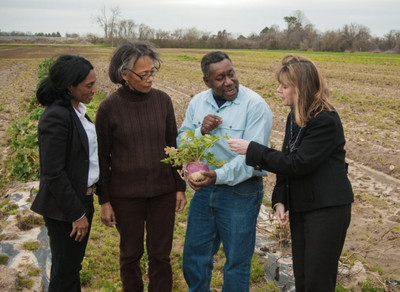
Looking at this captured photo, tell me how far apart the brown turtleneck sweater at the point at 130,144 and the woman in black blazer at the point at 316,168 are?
2.69 ft

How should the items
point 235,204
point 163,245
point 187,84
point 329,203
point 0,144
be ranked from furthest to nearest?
1. point 187,84
2. point 0,144
3. point 163,245
4. point 235,204
5. point 329,203

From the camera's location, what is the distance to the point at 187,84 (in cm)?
1723

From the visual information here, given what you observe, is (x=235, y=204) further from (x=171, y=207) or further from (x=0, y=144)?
(x=0, y=144)

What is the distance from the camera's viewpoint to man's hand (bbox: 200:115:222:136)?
8.07 ft

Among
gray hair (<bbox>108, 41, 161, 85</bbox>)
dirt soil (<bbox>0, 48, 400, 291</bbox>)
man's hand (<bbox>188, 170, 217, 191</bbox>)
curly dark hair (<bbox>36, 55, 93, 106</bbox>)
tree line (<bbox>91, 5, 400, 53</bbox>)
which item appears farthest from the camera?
tree line (<bbox>91, 5, 400, 53</bbox>)

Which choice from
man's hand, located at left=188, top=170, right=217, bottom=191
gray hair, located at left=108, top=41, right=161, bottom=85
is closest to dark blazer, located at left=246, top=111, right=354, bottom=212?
man's hand, located at left=188, top=170, right=217, bottom=191

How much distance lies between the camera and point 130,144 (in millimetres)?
2609

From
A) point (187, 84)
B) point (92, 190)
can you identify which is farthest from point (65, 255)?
point (187, 84)

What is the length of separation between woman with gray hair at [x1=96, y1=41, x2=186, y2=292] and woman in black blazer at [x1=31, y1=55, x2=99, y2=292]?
0.22 meters

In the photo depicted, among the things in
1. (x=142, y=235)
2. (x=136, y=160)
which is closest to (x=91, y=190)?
(x=136, y=160)

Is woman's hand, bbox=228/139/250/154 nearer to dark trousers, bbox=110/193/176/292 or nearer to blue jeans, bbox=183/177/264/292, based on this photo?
blue jeans, bbox=183/177/264/292

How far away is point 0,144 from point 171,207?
724cm

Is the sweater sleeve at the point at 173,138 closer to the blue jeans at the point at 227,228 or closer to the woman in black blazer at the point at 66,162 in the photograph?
the blue jeans at the point at 227,228

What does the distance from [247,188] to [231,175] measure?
217mm
